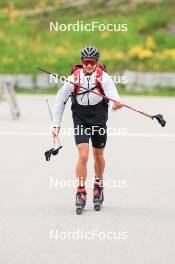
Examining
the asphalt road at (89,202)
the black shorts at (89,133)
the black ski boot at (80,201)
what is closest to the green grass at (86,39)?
the asphalt road at (89,202)

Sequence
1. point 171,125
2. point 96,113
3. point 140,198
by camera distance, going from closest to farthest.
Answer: point 96,113 < point 140,198 < point 171,125

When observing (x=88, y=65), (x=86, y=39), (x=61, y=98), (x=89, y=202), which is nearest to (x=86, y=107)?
(x=61, y=98)

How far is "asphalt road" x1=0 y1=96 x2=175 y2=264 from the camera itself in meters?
9.66

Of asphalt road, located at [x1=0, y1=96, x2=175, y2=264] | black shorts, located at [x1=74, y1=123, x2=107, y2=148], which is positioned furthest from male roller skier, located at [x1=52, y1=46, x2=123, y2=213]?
asphalt road, located at [x1=0, y1=96, x2=175, y2=264]

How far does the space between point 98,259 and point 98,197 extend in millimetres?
2826

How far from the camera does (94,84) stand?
11695 millimetres

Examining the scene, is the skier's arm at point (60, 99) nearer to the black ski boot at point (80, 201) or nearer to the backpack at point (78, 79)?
the backpack at point (78, 79)

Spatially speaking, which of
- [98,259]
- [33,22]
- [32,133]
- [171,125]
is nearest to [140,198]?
[98,259]

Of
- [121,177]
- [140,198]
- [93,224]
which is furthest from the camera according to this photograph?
[121,177]

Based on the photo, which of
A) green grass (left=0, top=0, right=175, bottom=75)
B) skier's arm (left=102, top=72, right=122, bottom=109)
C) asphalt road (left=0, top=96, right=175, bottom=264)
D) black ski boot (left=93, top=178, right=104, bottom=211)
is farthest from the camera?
green grass (left=0, top=0, right=175, bottom=75)

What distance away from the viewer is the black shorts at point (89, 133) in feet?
A: 39.0

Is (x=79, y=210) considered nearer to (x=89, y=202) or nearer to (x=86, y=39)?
(x=89, y=202)

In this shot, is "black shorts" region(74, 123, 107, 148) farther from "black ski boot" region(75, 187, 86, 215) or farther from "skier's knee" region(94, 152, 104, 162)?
"black ski boot" region(75, 187, 86, 215)

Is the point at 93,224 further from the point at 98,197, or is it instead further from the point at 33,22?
the point at 33,22
